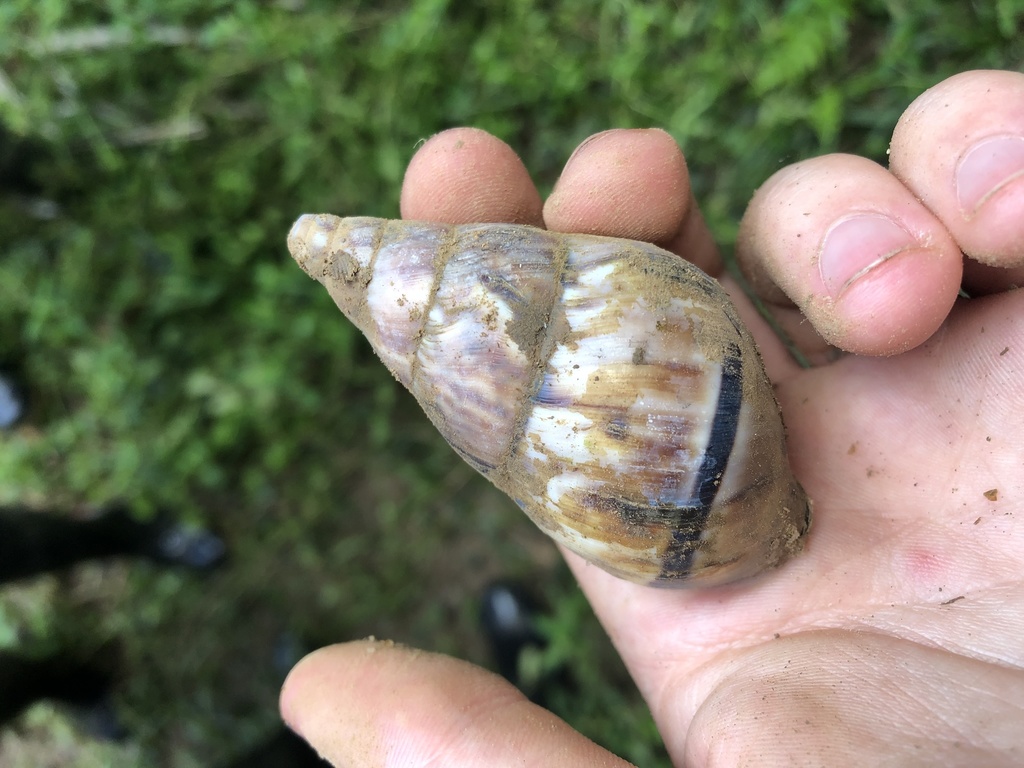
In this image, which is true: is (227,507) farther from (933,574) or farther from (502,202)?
(933,574)

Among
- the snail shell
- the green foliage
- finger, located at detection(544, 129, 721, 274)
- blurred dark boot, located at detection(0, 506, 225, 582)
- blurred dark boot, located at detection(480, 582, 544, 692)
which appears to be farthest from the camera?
blurred dark boot, located at detection(480, 582, 544, 692)

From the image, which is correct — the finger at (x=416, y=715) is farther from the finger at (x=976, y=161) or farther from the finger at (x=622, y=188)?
the finger at (x=976, y=161)

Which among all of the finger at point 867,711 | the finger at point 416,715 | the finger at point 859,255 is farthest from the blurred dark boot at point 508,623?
the finger at point 859,255

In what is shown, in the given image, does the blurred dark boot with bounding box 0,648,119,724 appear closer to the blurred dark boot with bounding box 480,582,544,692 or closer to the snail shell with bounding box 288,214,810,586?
the blurred dark boot with bounding box 480,582,544,692

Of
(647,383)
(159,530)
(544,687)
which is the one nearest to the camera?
(647,383)

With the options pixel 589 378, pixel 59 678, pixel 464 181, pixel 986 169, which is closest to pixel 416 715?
pixel 589 378

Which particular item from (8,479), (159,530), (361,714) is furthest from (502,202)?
(8,479)

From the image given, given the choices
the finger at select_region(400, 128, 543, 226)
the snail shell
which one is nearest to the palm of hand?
the snail shell

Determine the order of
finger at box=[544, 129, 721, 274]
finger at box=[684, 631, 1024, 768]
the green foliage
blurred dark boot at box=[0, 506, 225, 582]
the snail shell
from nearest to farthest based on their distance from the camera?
finger at box=[684, 631, 1024, 768] < the snail shell < finger at box=[544, 129, 721, 274] < the green foliage < blurred dark boot at box=[0, 506, 225, 582]
